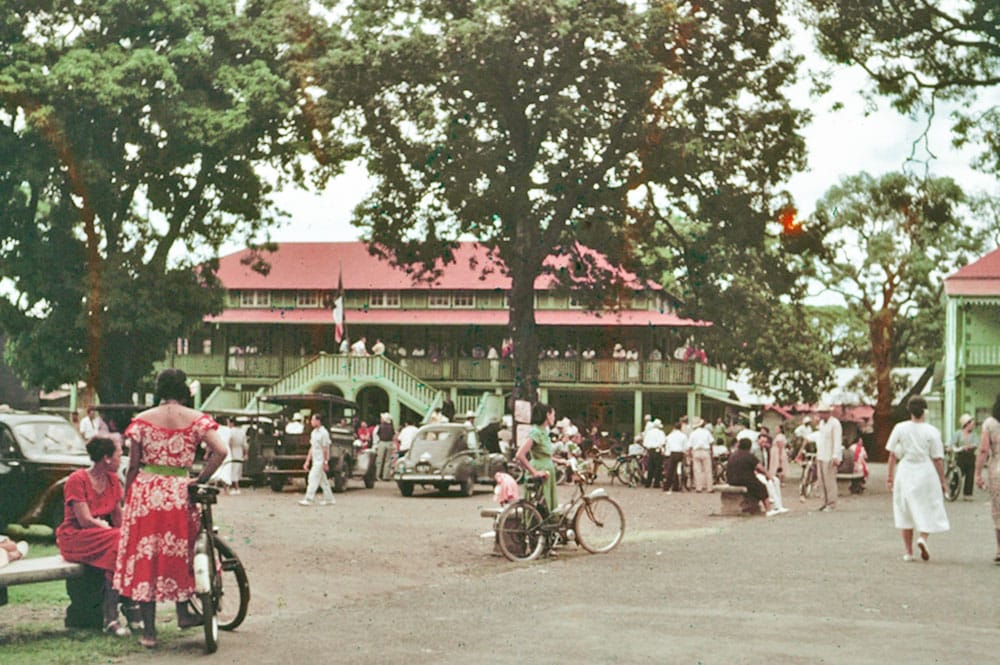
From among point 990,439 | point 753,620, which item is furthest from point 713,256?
point 753,620

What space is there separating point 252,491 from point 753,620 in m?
21.5

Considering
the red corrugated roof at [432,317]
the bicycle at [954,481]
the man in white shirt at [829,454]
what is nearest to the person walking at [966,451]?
the bicycle at [954,481]

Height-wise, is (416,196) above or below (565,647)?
above

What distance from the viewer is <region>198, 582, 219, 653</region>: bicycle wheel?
8.73m

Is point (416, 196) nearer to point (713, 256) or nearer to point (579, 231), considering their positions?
point (579, 231)

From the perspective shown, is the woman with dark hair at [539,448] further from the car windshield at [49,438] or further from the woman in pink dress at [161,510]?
the woman in pink dress at [161,510]

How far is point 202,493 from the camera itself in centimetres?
903

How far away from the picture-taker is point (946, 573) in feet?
45.6

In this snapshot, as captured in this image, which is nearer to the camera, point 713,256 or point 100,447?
point 100,447

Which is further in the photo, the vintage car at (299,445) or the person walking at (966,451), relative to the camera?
the person walking at (966,451)


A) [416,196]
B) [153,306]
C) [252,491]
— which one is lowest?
[252,491]

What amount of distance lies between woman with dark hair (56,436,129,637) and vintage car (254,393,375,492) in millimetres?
19551

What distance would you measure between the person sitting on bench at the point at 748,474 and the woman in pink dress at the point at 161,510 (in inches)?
635

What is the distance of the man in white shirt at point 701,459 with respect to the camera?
1289 inches
